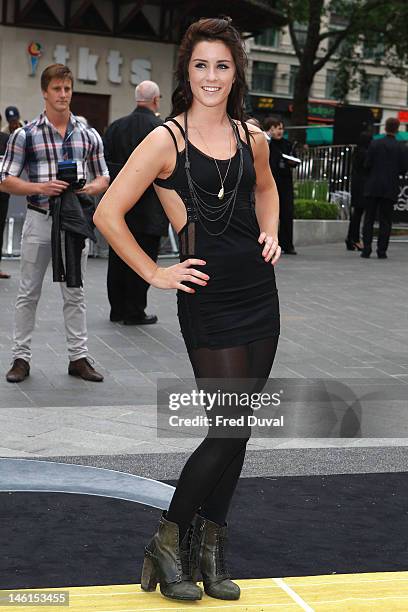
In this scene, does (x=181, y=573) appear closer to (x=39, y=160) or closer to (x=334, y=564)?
(x=334, y=564)

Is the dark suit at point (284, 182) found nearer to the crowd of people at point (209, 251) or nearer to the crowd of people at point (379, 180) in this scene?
the crowd of people at point (379, 180)

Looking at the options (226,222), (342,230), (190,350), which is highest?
(226,222)

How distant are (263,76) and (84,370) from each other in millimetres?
51072

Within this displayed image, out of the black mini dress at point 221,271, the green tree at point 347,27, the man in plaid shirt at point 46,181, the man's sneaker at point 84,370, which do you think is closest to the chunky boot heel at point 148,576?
the black mini dress at point 221,271

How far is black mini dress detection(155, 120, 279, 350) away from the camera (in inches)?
150

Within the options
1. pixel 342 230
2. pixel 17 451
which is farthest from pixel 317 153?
pixel 17 451

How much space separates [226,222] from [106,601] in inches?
51.2

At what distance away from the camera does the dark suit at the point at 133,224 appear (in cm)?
988

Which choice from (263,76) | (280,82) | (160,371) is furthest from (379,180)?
(280,82)

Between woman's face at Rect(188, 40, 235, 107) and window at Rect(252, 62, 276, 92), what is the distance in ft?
176

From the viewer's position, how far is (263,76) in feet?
188

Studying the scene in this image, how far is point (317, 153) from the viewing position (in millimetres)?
20938

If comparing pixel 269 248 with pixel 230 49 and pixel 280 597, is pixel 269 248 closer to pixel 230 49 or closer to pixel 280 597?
pixel 230 49

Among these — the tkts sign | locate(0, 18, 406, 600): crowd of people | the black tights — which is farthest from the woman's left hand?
the tkts sign
